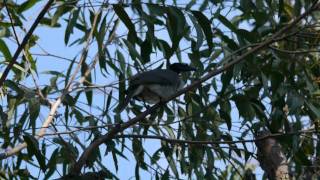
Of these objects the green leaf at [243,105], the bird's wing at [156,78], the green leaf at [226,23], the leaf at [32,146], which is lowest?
the leaf at [32,146]

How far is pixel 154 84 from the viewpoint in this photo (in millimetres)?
5344

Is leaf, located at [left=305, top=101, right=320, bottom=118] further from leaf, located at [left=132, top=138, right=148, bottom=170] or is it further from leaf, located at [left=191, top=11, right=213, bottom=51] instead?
leaf, located at [left=132, top=138, right=148, bottom=170]

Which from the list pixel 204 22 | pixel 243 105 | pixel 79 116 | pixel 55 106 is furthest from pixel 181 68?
pixel 204 22

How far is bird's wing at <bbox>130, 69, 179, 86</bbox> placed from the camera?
16.8 ft

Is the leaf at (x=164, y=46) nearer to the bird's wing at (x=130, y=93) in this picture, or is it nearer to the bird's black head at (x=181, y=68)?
the bird's wing at (x=130, y=93)

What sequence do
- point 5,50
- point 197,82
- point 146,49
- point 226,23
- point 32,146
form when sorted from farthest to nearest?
point 146,49 < point 226,23 < point 5,50 < point 32,146 < point 197,82

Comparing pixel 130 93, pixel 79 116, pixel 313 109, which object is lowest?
pixel 313 109

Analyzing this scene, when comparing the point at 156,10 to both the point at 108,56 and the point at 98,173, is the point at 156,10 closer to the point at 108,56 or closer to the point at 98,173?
the point at 98,173

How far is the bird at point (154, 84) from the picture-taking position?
199 inches

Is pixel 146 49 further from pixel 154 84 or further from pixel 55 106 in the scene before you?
pixel 154 84

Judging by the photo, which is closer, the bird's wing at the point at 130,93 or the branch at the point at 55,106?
the branch at the point at 55,106

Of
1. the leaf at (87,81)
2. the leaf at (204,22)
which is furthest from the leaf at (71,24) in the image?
the leaf at (204,22)

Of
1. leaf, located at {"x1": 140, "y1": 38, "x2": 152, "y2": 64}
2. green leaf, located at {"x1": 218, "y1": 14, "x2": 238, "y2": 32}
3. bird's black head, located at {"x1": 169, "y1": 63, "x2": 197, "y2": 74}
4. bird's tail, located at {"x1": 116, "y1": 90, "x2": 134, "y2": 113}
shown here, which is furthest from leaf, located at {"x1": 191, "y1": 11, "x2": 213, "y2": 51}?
bird's black head, located at {"x1": 169, "y1": 63, "x2": 197, "y2": 74}

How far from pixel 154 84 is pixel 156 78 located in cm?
8
